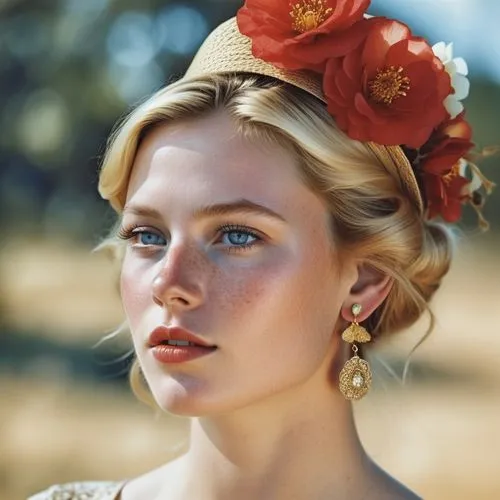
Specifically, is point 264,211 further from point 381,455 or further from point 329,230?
point 381,455

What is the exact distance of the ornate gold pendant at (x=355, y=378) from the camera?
2.35m

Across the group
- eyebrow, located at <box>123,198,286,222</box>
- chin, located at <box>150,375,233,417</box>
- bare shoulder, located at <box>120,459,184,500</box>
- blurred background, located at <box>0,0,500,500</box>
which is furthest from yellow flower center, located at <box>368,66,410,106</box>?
blurred background, located at <box>0,0,500,500</box>

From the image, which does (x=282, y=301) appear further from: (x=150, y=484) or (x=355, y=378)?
(x=150, y=484)

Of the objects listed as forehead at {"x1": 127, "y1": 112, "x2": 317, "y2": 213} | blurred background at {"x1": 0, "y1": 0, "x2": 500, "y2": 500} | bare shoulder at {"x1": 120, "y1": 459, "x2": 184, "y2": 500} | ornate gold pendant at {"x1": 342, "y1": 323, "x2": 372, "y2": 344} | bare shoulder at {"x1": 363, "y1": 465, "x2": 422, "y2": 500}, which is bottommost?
blurred background at {"x1": 0, "y1": 0, "x2": 500, "y2": 500}

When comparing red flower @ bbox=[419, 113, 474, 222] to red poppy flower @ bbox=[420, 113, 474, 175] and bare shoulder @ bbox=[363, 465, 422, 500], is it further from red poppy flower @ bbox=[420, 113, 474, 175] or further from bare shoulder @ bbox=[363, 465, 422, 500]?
bare shoulder @ bbox=[363, 465, 422, 500]

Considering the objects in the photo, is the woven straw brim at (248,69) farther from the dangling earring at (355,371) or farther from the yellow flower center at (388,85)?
the dangling earring at (355,371)

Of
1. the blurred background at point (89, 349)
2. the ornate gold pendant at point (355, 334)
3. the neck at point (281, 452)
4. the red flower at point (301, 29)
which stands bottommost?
the blurred background at point (89, 349)

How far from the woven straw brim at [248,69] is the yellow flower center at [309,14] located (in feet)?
0.31

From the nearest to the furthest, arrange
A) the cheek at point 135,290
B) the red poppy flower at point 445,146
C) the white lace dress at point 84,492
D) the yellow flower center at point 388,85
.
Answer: the cheek at point 135,290, the yellow flower center at point 388,85, the red poppy flower at point 445,146, the white lace dress at point 84,492

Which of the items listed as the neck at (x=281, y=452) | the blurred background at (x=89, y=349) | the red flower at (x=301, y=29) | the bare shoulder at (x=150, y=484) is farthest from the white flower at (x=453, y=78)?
the blurred background at (x=89, y=349)

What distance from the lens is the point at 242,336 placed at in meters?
2.14

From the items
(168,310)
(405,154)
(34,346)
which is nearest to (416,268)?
(405,154)

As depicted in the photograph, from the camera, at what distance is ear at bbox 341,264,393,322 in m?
2.35

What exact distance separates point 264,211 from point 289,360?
299 mm
